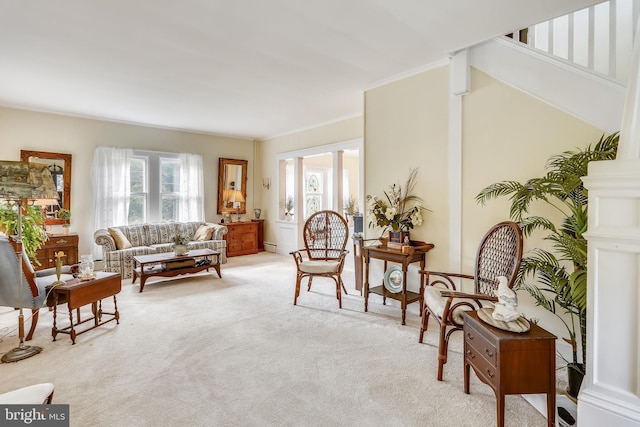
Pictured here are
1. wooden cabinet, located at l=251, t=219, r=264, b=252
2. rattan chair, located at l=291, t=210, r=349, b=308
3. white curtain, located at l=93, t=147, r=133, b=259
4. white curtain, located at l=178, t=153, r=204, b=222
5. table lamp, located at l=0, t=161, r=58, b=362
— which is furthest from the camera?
wooden cabinet, located at l=251, t=219, r=264, b=252

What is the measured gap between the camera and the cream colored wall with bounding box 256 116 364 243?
18.9ft

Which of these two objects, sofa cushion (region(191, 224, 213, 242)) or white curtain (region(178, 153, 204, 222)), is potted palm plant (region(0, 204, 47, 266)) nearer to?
sofa cushion (region(191, 224, 213, 242))

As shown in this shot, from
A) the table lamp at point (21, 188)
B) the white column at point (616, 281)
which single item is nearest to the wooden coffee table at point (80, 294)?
the table lamp at point (21, 188)

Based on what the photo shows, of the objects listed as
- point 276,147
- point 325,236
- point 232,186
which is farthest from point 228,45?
point 232,186

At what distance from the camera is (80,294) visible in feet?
9.21

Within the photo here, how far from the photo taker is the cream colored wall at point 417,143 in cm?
331

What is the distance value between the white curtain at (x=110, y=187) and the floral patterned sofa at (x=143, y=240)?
1.25ft

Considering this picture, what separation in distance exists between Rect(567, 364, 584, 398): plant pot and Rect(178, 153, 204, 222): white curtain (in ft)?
21.1

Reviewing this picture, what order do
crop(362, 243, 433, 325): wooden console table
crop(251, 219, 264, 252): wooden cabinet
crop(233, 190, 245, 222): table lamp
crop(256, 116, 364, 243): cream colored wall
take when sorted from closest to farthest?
crop(362, 243, 433, 325): wooden console table < crop(256, 116, 364, 243): cream colored wall < crop(233, 190, 245, 222): table lamp < crop(251, 219, 264, 252): wooden cabinet

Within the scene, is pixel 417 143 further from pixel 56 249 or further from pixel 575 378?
pixel 56 249

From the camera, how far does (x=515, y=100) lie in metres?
A: 2.76

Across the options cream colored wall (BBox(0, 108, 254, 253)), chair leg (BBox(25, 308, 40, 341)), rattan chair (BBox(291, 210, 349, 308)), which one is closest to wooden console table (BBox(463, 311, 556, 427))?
rattan chair (BBox(291, 210, 349, 308))

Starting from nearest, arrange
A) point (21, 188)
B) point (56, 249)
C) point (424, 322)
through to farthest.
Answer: point (21, 188) → point (424, 322) → point (56, 249)

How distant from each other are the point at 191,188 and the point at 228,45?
4.30 m
